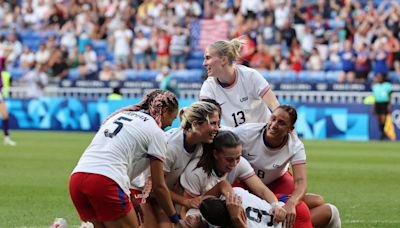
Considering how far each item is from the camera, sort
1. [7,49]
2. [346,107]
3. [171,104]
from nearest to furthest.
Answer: [171,104], [346,107], [7,49]

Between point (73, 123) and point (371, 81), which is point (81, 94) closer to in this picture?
point (73, 123)

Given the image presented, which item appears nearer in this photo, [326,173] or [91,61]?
[326,173]

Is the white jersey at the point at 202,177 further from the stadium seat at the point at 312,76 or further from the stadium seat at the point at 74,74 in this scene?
the stadium seat at the point at 74,74

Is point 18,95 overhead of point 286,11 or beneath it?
beneath

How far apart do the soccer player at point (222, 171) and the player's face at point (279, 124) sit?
1.27ft

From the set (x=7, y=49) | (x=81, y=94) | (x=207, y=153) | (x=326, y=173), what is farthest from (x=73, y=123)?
(x=207, y=153)

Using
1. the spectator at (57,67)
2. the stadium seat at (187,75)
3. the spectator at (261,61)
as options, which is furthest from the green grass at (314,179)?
the spectator at (57,67)

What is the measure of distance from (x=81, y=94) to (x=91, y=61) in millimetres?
2484

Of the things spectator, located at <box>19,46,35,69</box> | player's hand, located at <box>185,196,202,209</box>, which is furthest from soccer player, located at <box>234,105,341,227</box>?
spectator, located at <box>19,46,35,69</box>

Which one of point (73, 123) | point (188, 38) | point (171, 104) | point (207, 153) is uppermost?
point (171, 104)

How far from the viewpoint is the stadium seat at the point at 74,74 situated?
108 ft

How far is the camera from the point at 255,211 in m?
8.32

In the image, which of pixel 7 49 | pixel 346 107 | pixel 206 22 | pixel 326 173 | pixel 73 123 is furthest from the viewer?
pixel 7 49

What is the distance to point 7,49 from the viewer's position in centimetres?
3409
